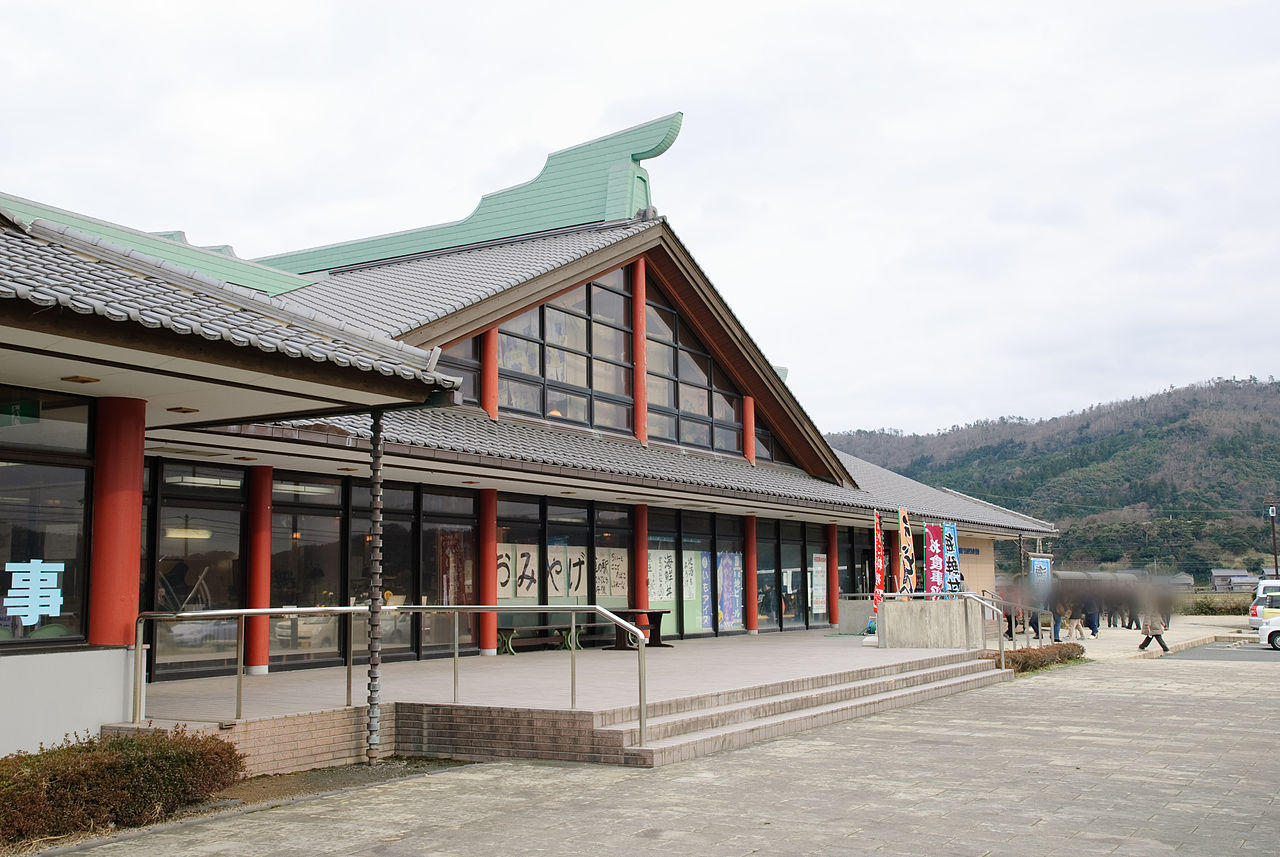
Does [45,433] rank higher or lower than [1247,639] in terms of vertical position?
higher

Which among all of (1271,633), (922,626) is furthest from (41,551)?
(1271,633)

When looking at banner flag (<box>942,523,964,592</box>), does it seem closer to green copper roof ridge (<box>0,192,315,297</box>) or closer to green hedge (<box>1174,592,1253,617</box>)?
green copper roof ridge (<box>0,192,315,297</box>)

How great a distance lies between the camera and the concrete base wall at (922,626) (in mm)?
17906

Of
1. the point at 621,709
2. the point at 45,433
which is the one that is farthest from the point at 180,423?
the point at 621,709

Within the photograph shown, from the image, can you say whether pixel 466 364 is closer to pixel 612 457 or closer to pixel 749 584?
pixel 612 457

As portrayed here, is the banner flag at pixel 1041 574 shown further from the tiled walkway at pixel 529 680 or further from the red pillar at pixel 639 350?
the red pillar at pixel 639 350

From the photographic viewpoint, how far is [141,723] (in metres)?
8.41

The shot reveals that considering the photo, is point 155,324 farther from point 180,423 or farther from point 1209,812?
point 1209,812

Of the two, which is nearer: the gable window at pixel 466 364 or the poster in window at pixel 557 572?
the gable window at pixel 466 364

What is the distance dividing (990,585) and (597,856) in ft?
103

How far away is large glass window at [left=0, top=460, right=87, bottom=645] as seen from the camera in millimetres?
7945

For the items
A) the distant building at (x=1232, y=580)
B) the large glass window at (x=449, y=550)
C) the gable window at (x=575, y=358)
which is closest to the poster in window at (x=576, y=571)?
the large glass window at (x=449, y=550)

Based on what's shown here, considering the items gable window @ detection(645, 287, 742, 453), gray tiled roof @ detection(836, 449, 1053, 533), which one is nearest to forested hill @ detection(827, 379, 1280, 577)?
gray tiled roof @ detection(836, 449, 1053, 533)

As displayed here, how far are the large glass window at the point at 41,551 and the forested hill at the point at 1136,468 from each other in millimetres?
56495
